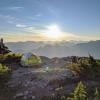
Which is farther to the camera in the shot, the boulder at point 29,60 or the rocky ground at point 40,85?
the boulder at point 29,60

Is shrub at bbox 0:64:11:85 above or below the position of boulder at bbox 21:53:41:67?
below

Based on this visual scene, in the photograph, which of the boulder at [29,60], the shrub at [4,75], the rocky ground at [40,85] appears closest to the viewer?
the rocky ground at [40,85]

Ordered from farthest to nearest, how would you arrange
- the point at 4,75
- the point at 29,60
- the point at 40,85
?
1. the point at 29,60
2. the point at 4,75
3. the point at 40,85

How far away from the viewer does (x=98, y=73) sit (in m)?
22.9

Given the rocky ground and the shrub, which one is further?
the shrub

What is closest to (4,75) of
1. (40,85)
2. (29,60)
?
(40,85)

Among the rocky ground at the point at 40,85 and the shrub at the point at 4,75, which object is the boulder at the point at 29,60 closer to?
the rocky ground at the point at 40,85

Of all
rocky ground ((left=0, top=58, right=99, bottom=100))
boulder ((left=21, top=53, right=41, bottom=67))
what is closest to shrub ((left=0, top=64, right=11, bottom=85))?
rocky ground ((left=0, top=58, right=99, bottom=100))

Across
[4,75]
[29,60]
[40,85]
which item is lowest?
[40,85]

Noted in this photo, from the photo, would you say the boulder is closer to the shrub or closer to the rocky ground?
the rocky ground

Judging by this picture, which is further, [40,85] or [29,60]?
[29,60]

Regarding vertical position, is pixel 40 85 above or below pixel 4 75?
below

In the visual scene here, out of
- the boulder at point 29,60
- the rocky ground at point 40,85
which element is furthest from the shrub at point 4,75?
the boulder at point 29,60

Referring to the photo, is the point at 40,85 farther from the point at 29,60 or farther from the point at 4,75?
the point at 29,60
